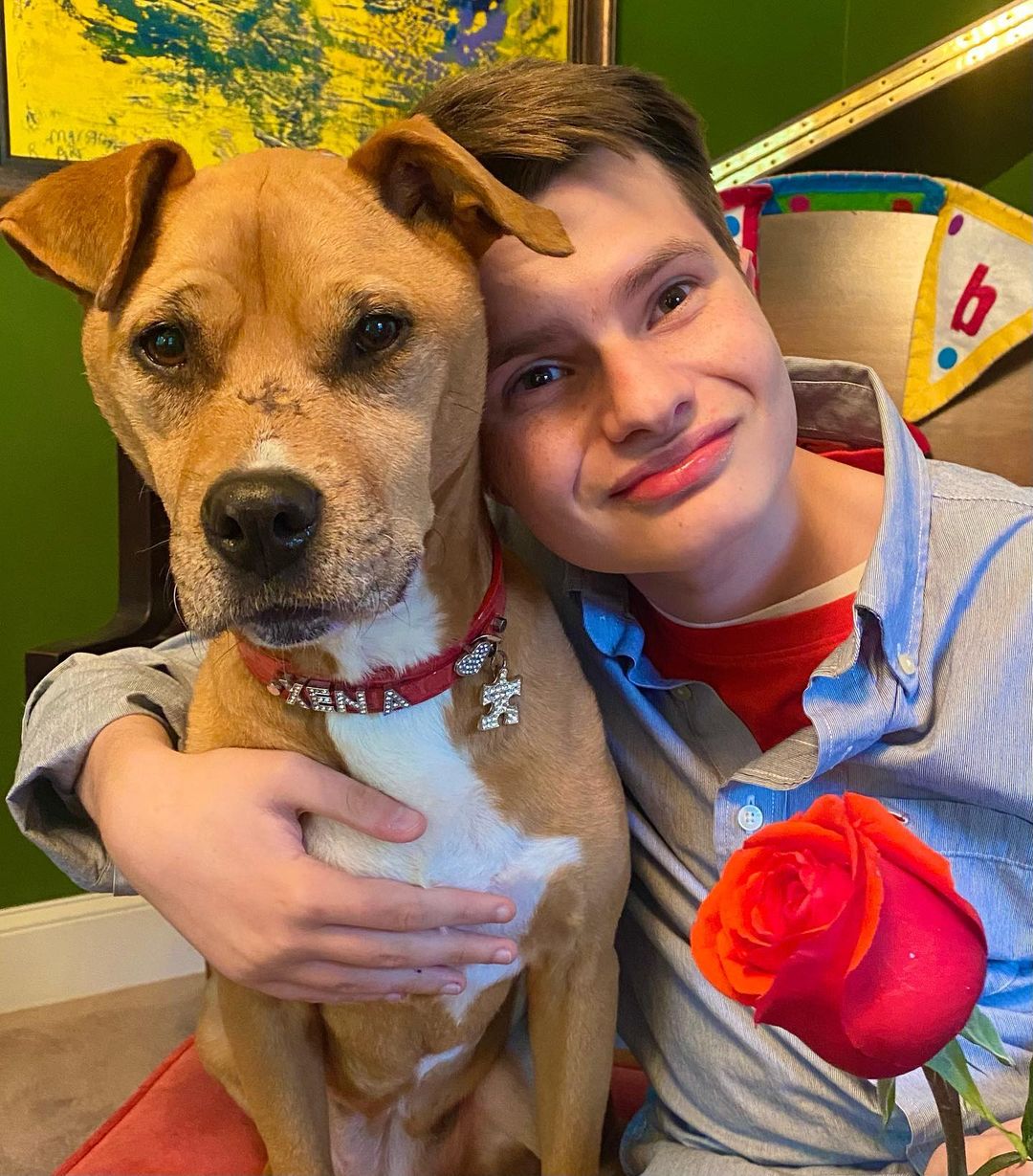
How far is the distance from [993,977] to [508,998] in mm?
539

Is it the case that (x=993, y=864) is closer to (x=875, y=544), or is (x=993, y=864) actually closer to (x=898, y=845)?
(x=875, y=544)

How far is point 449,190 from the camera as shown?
3.27 ft

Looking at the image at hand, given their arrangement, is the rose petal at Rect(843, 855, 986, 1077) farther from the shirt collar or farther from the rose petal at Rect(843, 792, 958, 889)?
the shirt collar

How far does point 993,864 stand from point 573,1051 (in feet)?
1.63

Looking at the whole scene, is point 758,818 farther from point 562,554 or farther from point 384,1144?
point 384,1144

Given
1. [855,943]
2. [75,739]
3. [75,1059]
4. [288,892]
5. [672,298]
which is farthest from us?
[75,1059]

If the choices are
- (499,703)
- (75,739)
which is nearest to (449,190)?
(499,703)

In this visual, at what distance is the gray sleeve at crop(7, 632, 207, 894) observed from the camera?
1172mm

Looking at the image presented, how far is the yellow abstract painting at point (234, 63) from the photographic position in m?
2.18

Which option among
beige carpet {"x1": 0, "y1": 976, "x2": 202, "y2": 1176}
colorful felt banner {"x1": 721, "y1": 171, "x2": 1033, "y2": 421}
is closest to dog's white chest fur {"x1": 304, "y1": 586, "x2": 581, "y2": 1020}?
colorful felt banner {"x1": 721, "y1": 171, "x2": 1033, "y2": 421}

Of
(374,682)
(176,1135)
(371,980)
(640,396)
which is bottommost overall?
(176,1135)

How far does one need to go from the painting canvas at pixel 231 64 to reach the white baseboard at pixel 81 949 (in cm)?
170

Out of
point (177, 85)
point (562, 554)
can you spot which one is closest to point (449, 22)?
point (177, 85)

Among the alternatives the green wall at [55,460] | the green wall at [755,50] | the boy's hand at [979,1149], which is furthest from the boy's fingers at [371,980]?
the green wall at [755,50]
